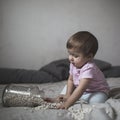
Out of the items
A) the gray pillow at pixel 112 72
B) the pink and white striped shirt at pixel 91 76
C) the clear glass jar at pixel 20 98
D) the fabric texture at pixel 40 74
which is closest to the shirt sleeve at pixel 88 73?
the pink and white striped shirt at pixel 91 76

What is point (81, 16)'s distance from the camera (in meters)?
2.67

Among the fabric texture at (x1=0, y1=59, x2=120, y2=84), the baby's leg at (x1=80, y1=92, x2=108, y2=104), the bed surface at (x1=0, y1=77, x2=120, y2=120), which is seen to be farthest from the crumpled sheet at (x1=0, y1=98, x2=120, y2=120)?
the fabric texture at (x1=0, y1=59, x2=120, y2=84)

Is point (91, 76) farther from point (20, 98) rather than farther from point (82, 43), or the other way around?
point (20, 98)

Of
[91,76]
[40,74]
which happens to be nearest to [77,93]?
[91,76]

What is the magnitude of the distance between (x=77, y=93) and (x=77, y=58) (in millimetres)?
193

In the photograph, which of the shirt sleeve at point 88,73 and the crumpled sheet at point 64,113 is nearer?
the crumpled sheet at point 64,113

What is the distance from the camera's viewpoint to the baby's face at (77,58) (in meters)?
1.56

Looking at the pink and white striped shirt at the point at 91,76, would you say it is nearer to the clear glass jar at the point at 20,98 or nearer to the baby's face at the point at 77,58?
the baby's face at the point at 77,58

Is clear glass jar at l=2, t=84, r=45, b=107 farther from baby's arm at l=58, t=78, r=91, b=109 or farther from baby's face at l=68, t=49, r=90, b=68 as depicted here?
baby's face at l=68, t=49, r=90, b=68

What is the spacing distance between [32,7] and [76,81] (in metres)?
1.08

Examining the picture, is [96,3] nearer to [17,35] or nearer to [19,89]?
[17,35]

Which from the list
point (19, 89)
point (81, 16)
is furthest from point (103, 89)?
point (81, 16)

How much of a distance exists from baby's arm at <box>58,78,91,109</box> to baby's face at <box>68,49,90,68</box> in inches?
4.3

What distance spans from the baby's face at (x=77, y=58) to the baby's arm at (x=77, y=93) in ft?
0.36
